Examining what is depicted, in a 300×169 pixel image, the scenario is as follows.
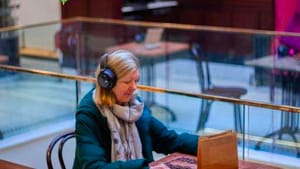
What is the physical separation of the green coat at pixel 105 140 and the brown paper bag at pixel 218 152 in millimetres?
267

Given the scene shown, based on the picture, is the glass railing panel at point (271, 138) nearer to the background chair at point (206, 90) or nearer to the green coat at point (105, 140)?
the background chair at point (206, 90)

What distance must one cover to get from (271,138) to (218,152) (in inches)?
84.3

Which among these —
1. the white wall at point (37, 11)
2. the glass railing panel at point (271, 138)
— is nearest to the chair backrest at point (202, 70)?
the glass railing panel at point (271, 138)

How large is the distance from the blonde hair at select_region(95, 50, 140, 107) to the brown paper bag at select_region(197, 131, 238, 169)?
1.46ft

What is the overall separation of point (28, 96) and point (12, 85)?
0.39m

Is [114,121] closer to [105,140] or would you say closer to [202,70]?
[105,140]

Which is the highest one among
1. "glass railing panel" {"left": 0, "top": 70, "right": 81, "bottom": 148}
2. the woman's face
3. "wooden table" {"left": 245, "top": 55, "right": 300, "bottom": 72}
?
the woman's face

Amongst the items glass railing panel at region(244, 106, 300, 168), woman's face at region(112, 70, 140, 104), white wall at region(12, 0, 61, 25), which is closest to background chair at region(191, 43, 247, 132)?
glass railing panel at region(244, 106, 300, 168)

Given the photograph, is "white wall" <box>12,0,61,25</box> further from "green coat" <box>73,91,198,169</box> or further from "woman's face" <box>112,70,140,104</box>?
"woman's face" <box>112,70,140,104</box>

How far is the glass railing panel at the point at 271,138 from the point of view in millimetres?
3773

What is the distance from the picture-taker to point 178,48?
6516 millimetres

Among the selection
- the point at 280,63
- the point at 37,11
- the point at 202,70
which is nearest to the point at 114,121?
the point at 280,63

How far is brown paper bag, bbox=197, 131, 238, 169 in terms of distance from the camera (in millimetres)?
2188

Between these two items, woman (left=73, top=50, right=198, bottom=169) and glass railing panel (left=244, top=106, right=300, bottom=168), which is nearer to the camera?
woman (left=73, top=50, right=198, bottom=169)
